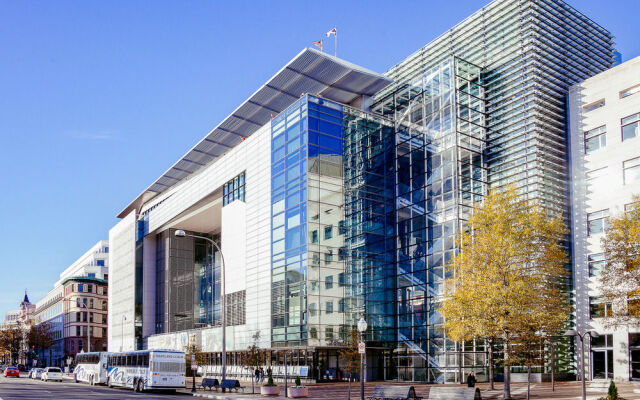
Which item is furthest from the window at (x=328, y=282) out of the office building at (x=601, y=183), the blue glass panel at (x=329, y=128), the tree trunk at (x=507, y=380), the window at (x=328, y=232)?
the tree trunk at (x=507, y=380)

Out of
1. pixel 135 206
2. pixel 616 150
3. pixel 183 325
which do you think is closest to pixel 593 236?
pixel 616 150

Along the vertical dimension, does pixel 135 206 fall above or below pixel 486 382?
above

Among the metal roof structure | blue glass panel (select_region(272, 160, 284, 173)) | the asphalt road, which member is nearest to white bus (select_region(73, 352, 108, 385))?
the asphalt road

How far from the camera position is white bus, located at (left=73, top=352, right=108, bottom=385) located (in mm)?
60781

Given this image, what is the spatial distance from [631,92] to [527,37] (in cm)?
837

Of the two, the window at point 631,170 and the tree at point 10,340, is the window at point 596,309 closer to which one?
the window at point 631,170

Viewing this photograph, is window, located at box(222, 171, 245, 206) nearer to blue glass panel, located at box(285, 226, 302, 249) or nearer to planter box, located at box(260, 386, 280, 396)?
blue glass panel, located at box(285, 226, 302, 249)

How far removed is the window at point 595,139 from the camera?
163 feet

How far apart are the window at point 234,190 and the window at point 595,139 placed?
108ft

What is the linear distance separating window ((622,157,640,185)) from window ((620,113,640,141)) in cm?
184

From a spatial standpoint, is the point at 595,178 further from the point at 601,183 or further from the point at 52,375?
the point at 52,375

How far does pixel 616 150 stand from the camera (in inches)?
1907

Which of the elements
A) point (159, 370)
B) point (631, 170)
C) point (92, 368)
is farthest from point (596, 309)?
point (92, 368)

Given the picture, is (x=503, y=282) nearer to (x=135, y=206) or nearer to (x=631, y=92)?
(x=631, y=92)
